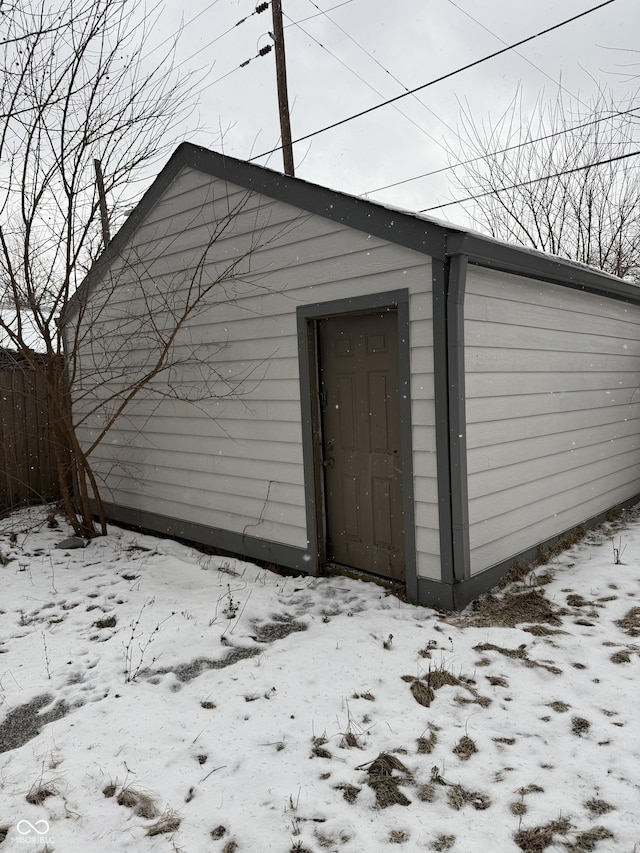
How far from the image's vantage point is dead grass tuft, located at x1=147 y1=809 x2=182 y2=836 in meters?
2.23

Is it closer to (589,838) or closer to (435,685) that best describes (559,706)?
(435,685)

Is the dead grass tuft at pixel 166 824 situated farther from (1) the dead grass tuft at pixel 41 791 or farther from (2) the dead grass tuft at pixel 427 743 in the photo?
(2) the dead grass tuft at pixel 427 743

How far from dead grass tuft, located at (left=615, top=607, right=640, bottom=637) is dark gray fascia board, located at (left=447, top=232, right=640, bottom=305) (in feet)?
8.85

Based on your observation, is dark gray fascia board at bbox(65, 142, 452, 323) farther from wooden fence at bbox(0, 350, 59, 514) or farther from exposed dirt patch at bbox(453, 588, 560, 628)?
exposed dirt patch at bbox(453, 588, 560, 628)

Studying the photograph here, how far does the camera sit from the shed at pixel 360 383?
429cm

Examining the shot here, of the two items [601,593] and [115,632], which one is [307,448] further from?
[601,593]

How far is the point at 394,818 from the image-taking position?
227 cm

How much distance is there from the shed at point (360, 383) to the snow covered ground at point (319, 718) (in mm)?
637

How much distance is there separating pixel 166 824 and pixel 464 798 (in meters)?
1.19

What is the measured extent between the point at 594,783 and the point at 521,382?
3210 millimetres

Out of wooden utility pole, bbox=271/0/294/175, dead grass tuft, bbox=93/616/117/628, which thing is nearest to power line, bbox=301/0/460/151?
wooden utility pole, bbox=271/0/294/175

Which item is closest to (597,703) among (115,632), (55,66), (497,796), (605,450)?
(497,796)

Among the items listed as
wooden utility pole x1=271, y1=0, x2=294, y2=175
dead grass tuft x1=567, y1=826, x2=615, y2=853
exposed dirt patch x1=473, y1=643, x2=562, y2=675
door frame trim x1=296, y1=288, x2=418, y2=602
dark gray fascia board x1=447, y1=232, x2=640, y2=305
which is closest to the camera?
dead grass tuft x1=567, y1=826, x2=615, y2=853

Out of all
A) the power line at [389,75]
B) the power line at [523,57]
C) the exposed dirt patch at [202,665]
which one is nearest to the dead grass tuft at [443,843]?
the exposed dirt patch at [202,665]
